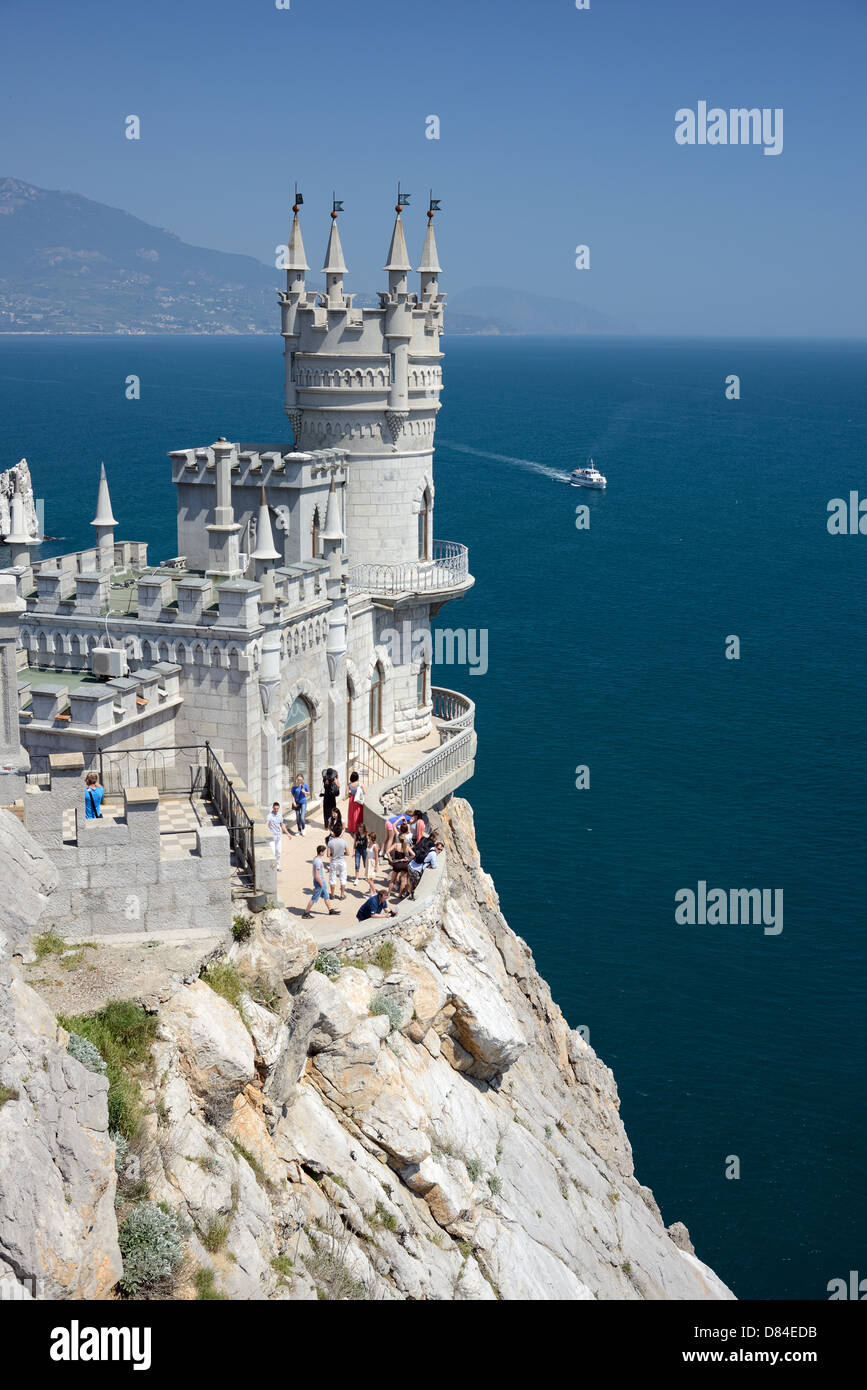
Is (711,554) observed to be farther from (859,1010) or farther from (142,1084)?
(142,1084)

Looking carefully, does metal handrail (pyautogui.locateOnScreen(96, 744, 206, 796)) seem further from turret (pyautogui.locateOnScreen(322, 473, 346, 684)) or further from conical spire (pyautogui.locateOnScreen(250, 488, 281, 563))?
turret (pyautogui.locateOnScreen(322, 473, 346, 684))

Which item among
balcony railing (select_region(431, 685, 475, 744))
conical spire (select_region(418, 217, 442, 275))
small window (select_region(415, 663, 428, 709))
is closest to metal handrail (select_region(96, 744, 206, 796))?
small window (select_region(415, 663, 428, 709))

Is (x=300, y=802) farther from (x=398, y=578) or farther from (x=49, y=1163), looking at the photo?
(x=49, y=1163)

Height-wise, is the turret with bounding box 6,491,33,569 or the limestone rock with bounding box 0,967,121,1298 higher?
the turret with bounding box 6,491,33,569

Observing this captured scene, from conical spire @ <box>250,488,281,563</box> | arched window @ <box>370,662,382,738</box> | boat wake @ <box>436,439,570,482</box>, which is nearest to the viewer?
conical spire @ <box>250,488,281,563</box>

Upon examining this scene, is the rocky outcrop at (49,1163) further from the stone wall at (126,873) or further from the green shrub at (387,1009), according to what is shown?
the green shrub at (387,1009)
